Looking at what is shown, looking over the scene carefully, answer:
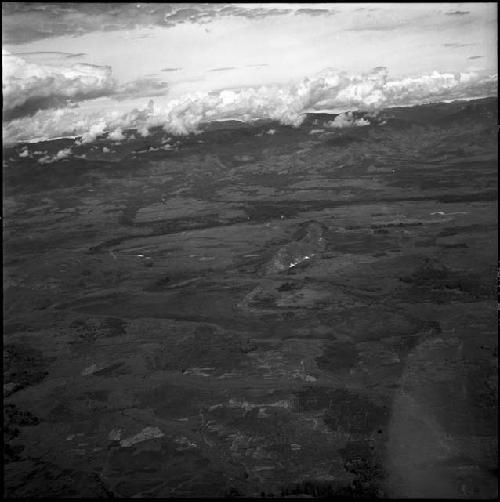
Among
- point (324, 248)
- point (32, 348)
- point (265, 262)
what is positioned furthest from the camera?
point (324, 248)

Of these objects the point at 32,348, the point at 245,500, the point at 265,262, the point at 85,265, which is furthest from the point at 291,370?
the point at 85,265

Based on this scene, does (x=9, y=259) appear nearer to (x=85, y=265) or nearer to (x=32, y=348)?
(x=85, y=265)

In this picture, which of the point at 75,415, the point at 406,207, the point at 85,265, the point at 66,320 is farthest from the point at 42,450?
the point at 406,207

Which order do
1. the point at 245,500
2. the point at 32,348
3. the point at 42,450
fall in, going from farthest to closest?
1. the point at 32,348
2. the point at 42,450
3. the point at 245,500

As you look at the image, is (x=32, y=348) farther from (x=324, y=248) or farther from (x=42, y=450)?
(x=324, y=248)

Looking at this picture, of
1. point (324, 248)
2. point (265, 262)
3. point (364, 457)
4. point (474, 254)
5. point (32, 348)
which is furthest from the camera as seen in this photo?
point (324, 248)

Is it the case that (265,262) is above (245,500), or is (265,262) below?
below

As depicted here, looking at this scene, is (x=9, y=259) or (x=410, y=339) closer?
(x=410, y=339)

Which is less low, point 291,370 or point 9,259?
point 291,370

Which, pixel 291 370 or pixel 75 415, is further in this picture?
pixel 291 370
